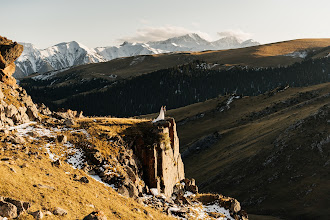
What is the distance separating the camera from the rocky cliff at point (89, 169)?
84.1 ft

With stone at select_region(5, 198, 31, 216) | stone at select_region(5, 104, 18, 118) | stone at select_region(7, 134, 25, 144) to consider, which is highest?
stone at select_region(5, 104, 18, 118)

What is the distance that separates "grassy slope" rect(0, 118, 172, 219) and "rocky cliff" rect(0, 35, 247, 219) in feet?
0.26

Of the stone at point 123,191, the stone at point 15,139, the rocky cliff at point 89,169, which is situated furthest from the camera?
the stone at point 123,191

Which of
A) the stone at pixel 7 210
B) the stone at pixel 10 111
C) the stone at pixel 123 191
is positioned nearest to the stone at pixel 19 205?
the stone at pixel 7 210

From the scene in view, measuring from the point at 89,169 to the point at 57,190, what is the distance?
9.27 metres

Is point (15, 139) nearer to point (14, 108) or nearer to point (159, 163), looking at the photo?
point (14, 108)

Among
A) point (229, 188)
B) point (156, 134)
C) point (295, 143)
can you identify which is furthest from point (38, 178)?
point (295, 143)

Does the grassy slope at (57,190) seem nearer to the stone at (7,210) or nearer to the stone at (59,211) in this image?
the stone at (59,211)

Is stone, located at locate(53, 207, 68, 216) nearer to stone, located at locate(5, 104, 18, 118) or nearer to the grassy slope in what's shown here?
the grassy slope

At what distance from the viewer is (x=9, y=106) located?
40.7 meters

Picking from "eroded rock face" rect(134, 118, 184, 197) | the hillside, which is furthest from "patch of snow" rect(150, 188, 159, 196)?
the hillside

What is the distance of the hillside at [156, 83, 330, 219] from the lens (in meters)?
69.5

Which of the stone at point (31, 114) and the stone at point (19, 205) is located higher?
the stone at point (31, 114)

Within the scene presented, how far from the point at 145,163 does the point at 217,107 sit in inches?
4740
